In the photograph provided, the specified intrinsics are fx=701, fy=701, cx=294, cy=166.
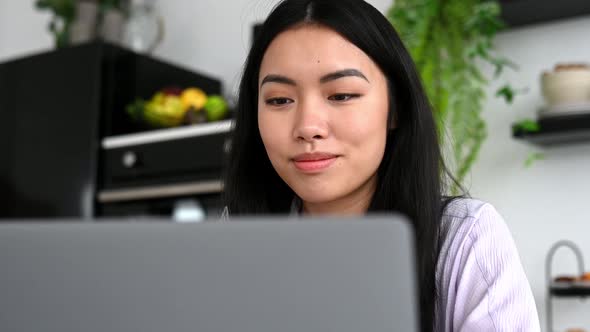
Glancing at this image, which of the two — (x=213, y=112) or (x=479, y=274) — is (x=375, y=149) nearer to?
(x=479, y=274)

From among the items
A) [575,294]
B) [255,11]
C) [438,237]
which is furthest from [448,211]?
[255,11]

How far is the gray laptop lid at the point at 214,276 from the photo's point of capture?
337 mm

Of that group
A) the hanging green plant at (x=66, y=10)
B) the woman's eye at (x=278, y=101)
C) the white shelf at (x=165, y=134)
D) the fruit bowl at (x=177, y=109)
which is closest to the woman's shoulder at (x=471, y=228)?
the woman's eye at (x=278, y=101)

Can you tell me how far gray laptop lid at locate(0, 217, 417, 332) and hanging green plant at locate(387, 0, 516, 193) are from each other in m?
1.78

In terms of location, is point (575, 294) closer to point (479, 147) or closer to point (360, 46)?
point (479, 147)

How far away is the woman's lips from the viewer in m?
0.93

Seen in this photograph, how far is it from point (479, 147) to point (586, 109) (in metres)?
0.32

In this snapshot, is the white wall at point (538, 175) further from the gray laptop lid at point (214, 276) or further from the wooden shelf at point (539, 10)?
the gray laptop lid at point (214, 276)

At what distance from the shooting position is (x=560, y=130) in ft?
6.55

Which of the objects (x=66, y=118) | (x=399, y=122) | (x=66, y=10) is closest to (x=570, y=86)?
(x=399, y=122)

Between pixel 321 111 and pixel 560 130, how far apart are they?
131cm

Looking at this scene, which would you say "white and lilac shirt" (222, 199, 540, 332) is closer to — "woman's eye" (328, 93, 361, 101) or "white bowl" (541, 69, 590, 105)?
"woman's eye" (328, 93, 361, 101)

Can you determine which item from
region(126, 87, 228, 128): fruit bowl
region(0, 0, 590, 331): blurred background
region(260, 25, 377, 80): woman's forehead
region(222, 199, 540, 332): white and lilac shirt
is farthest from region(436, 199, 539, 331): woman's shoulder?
region(126, 87, 228, 128): fruit bowl

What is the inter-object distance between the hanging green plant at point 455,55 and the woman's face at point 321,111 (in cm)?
116
